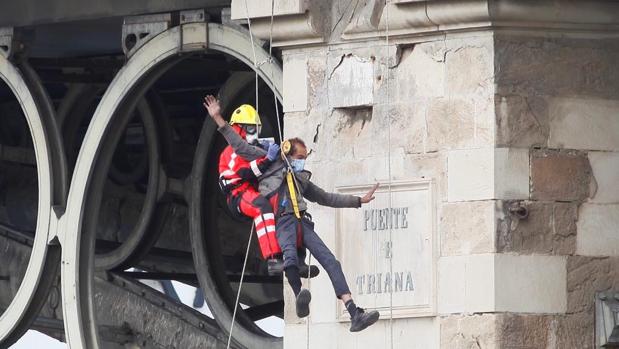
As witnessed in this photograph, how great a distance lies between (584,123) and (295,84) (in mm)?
2475

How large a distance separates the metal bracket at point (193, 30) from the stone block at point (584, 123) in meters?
4.25

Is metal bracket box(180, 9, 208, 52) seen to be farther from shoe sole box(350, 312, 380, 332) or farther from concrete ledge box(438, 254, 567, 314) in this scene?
shoe sole box(350, 312, 380, 332)

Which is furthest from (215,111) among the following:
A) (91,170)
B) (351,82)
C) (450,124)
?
(91,170)

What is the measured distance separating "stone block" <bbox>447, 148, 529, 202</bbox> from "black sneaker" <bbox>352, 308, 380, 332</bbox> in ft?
3.69

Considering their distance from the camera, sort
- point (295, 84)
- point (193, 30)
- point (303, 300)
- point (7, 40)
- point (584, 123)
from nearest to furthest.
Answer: point (303, 300), point (584, 123), point (295, 84), point (193, 30), point (7, 40)

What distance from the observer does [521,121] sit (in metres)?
17.5

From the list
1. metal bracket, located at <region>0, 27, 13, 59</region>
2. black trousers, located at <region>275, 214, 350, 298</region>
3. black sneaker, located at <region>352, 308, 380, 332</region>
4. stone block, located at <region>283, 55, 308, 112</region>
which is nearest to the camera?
black sneaker, located at <region>352, 308, 380, 332</region>

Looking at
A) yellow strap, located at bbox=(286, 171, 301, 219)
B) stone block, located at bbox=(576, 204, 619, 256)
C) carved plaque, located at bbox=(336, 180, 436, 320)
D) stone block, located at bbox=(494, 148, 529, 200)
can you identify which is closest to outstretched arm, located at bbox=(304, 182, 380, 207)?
yellow strap, located at bbox=(286, 171, 301, 219)

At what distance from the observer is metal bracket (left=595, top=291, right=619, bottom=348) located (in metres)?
17.6

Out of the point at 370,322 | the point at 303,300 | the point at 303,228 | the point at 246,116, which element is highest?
the point at 246,116

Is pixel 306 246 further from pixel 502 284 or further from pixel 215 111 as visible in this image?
pixel 502 284

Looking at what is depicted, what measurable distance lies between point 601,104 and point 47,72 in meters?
10.1

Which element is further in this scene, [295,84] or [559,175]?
[295,84]

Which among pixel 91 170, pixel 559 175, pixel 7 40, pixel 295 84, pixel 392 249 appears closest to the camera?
pixel 559 175
